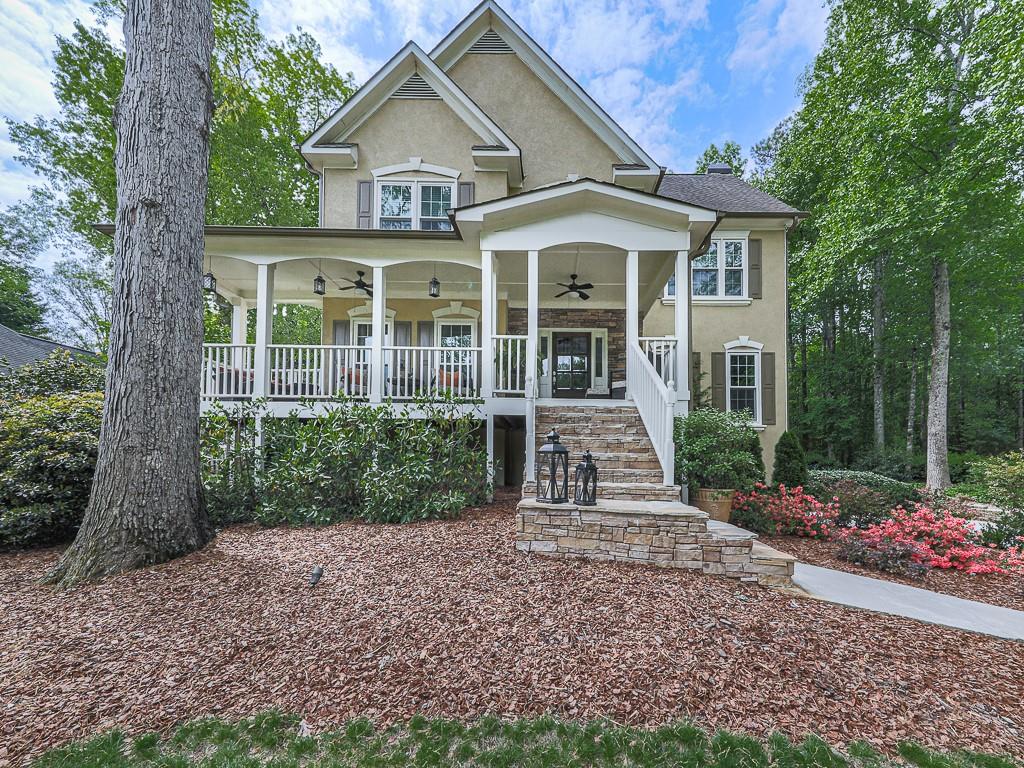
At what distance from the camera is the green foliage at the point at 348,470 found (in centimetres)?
538

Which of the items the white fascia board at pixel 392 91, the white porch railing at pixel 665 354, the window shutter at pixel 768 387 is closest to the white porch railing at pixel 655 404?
the white porch railing at pixel 665 354

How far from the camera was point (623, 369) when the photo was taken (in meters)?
10.3

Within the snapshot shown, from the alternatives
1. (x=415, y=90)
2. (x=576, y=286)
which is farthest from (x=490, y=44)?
(x=576, y=286)

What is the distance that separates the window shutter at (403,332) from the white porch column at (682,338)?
607cm

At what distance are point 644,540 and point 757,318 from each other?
8.56 m

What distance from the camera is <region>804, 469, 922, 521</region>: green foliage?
650 cm

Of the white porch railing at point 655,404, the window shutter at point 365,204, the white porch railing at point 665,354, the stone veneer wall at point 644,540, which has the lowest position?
the stone veneer wall at point 644,540

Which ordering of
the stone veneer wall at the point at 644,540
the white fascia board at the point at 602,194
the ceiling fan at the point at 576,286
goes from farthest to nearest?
1. the ceiling fan at the point at 576,286
2. the white fascia board at the point at 602,194
3. the stone veneer wall at the point at 644,540

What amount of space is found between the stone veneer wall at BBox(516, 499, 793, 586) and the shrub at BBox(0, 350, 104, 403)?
7588mm

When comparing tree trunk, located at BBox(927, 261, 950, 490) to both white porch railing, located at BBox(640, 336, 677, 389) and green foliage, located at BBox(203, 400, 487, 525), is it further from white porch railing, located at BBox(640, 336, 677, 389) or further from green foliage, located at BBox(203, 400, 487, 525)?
green foliage, located at BBox(203, 400, 487, 525)

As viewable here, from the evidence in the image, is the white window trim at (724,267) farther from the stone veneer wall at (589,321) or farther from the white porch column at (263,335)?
the white porch column at (263,335)

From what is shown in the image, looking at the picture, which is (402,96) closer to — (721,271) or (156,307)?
(156,307)

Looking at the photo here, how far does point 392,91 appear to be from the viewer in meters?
9.43

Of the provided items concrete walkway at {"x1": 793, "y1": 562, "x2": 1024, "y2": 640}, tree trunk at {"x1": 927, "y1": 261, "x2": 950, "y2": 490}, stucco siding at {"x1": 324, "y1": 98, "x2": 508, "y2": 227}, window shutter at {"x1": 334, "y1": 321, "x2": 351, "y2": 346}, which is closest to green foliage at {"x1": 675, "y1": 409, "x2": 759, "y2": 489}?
concrete walkway at {"x1": 793, "y1": 562, "x2": 1024, "y2": 640}
